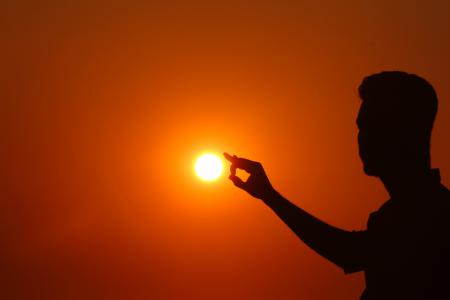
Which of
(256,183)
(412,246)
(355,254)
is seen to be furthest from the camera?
(256,183)

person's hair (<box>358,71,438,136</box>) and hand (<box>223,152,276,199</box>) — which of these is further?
hand (<box>223,152,276,199</box>)

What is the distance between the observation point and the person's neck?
686 mm

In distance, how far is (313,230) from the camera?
0.91m

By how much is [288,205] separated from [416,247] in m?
0.32

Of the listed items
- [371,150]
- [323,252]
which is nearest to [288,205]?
[323,252]

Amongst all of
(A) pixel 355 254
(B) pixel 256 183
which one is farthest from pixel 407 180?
(B) pixel 256 183

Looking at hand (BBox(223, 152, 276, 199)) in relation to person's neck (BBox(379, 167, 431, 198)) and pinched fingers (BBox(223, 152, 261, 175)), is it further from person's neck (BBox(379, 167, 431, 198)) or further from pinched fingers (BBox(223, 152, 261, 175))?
person's neck (BBox(379, 167, 431, 198))

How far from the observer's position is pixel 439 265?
0.61 metres

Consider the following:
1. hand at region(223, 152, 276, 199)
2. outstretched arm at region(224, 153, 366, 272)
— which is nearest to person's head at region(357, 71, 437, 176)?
outstretched arm at region(224, 153, 366, 272)

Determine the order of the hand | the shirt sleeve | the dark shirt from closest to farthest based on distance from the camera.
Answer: the dark shirt
the shirt sleeve
the hand

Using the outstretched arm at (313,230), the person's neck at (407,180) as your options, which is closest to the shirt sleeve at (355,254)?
the outstretched arm at (313,230)

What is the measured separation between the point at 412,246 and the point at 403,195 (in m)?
0.08

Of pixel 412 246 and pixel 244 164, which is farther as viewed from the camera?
pixel 244 164

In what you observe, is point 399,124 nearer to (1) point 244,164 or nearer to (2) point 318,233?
(2) point 318,233
